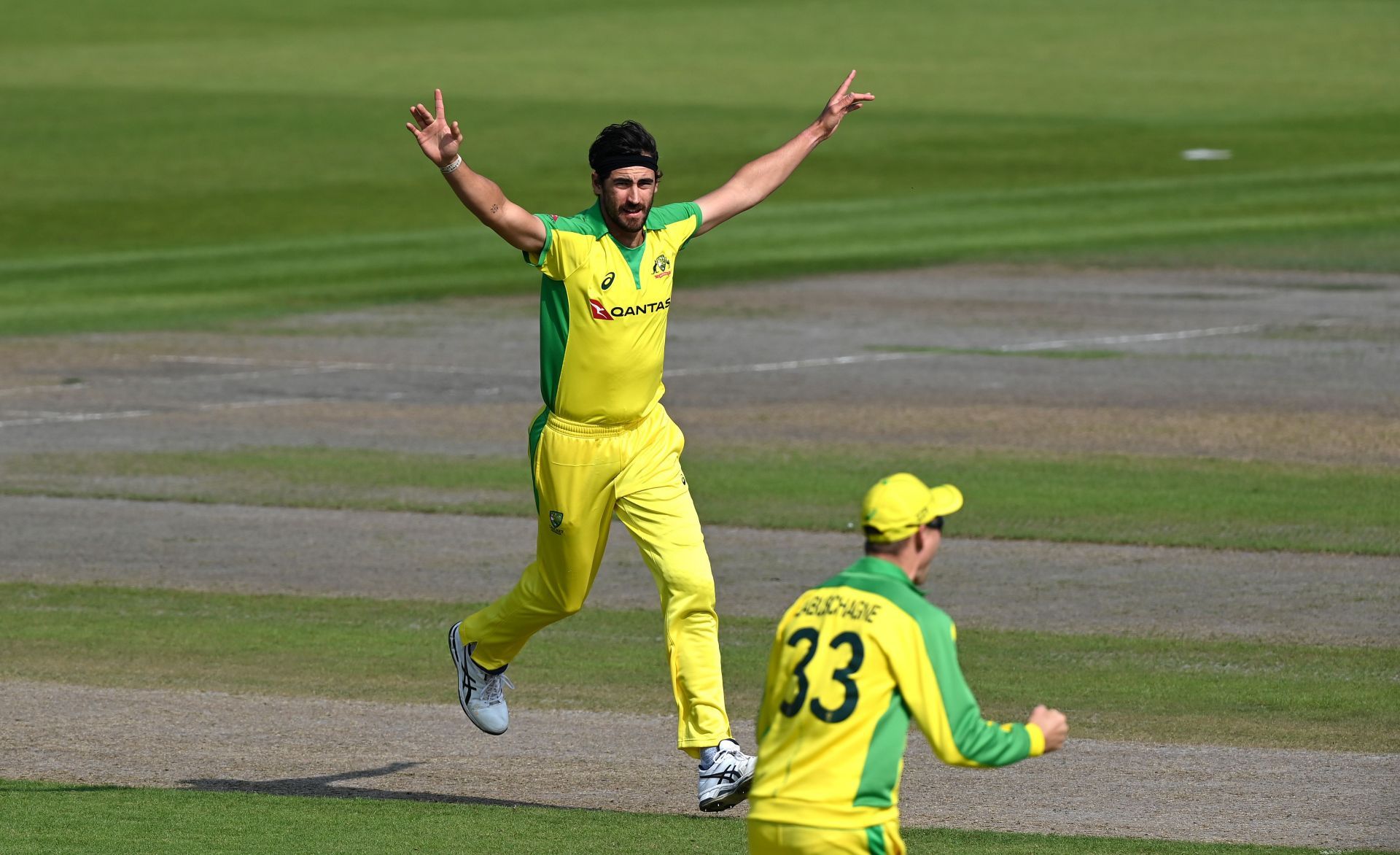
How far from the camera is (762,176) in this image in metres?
10.2

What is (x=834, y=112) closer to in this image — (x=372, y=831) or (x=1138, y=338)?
(x=372, y=831)

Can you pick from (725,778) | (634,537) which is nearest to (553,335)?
(634,537)

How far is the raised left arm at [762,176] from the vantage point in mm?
9984

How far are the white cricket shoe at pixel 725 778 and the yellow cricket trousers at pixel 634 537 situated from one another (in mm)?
87

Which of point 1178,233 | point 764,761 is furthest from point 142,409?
point 1178,233

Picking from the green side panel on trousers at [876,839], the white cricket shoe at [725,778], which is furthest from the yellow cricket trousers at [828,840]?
the white cricket shoe at [725,778]

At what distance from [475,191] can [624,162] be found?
22.1 inches

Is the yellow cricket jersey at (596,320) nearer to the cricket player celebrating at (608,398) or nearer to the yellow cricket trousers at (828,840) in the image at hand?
the cricket player celebrating at (608,398)

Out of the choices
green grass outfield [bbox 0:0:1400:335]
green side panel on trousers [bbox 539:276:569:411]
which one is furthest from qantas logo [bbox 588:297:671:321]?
green grass outfield [bbox 0:0:1400:335]

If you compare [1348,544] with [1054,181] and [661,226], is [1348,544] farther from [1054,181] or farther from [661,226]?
[1054,181]

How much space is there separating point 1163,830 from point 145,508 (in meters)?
8.86

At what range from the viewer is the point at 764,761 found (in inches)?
249

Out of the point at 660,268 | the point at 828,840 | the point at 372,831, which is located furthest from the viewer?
the point at 660,268

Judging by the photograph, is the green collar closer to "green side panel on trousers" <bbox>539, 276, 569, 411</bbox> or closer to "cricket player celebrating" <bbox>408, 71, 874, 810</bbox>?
"cricket player celebrating" <bbox>408, 71, 874, 810</bbox>
